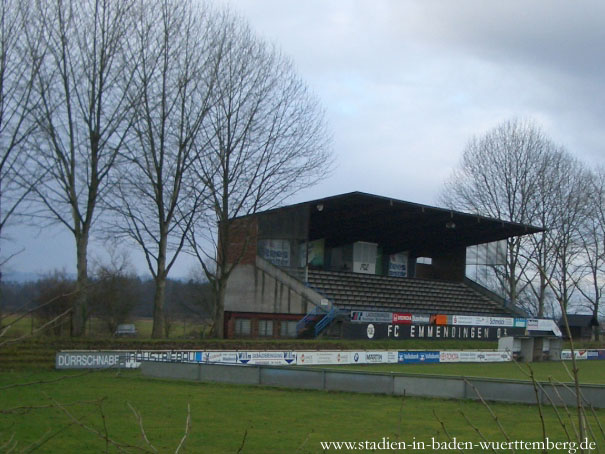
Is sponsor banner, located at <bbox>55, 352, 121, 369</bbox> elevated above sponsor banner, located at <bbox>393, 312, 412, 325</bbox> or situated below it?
below

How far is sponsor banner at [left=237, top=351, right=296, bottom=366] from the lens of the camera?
30.9m

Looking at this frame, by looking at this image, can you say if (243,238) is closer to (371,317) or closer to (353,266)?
(371,317)

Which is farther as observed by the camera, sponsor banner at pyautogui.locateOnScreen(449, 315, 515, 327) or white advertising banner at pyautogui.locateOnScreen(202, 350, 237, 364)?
sponsor banner at pyautogui.locateOnScreen(449, 315, 515, 327)

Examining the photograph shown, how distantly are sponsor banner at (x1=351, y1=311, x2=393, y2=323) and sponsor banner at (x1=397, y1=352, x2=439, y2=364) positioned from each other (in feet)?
14.9

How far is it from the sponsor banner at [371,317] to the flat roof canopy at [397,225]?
6.85 meters

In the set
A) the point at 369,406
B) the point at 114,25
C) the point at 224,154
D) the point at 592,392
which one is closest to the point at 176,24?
the point at 114,25

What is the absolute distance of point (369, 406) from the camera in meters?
18.6

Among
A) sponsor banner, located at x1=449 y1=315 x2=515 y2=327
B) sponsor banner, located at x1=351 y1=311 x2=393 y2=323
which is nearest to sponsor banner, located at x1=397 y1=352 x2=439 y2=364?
sponsor banner, located at x1=351 y1=311 x2=393 y2=323

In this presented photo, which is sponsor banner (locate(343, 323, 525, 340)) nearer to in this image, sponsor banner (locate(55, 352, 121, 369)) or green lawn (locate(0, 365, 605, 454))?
sponsor banner (locate(55, 352, 121, 369))

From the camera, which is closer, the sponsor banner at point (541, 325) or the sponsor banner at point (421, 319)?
the sponsor banner at point (421, 319)

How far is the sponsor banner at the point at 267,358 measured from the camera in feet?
102

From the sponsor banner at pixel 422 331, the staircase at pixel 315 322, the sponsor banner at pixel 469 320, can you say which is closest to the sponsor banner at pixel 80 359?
the staircase at pixel 315 322

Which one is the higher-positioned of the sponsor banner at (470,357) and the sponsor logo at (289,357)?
the sponsor logo at (289,357)

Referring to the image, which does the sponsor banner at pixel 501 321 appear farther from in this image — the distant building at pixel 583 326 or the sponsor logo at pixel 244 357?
the sponsor logo at pixel 244 357
